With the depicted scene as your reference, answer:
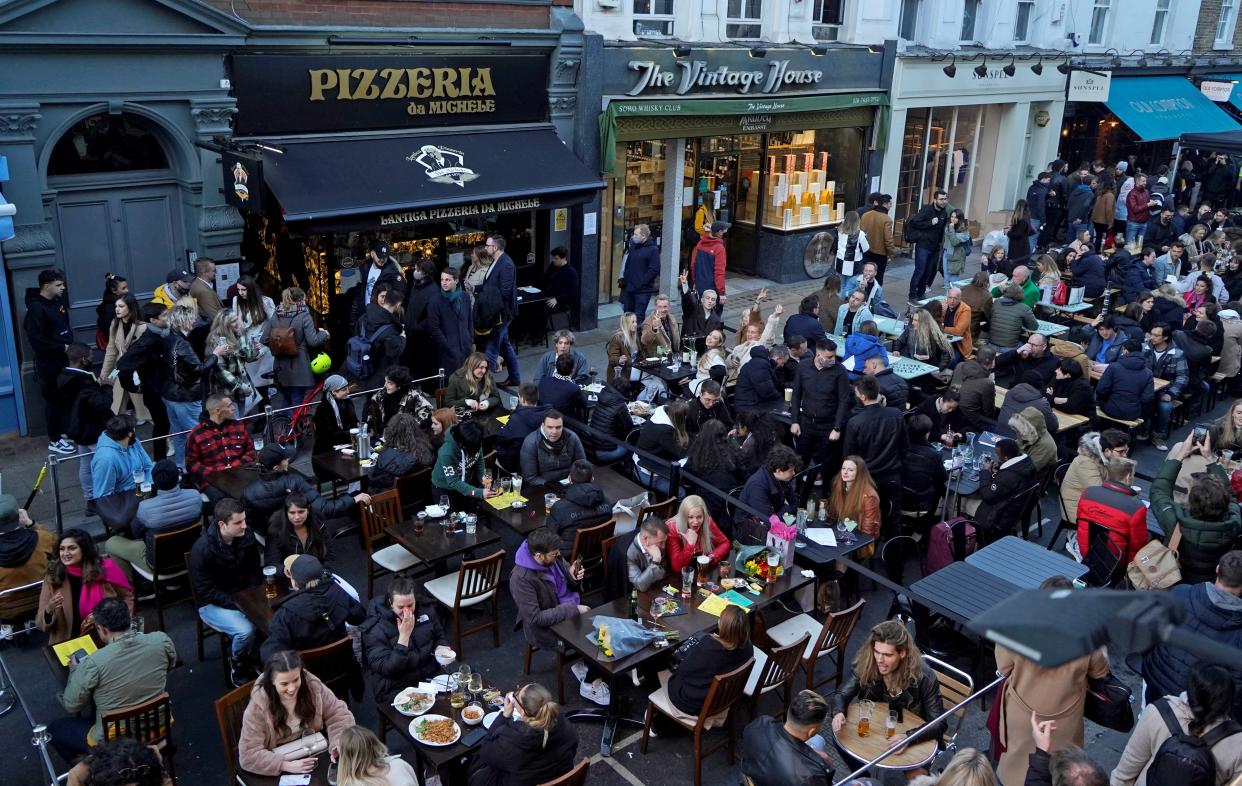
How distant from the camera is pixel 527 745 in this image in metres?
6.00

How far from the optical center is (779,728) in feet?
20.1

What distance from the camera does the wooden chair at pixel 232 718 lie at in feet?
21.0

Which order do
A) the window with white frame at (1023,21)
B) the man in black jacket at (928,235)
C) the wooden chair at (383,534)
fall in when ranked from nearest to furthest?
the wooden chair at (383,534)
the man in black jacket at (928,235)
the window with white frame at (1023,21)

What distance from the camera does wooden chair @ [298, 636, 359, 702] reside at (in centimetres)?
704

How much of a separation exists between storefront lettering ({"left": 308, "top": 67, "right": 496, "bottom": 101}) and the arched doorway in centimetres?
213

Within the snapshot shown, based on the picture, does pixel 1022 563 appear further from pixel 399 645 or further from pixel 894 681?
pixel 399 645

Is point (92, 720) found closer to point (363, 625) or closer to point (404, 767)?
point (363, 625)

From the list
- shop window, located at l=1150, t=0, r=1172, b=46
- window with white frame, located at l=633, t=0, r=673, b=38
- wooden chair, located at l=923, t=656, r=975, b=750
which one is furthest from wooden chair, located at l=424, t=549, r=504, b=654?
shop window, located at l=1150, t=0, r=1172, b=46

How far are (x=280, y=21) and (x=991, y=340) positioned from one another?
33.4 ft

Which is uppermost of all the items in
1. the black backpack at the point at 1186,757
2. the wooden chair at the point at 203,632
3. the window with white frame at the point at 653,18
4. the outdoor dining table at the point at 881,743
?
the window with white frame at the point at 653,18

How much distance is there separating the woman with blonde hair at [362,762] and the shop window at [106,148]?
902 centimetres

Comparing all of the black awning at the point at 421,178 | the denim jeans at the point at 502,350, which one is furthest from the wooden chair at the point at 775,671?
the black awning at the point at 421,178

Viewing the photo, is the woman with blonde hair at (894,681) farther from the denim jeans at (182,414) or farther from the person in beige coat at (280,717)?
the denim jeans at (182,414)

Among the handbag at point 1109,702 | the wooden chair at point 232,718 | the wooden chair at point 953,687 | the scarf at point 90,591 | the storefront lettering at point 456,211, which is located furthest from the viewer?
the storefront lettering at point 456,211
